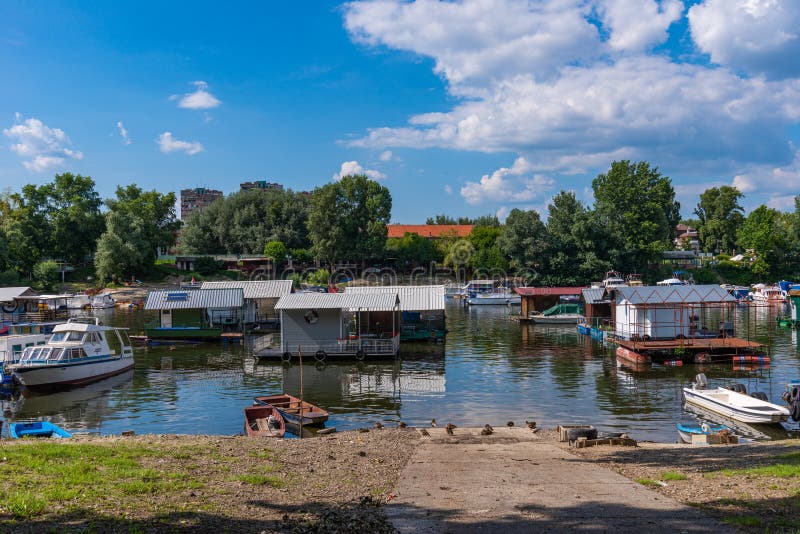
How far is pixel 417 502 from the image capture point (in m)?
12.3

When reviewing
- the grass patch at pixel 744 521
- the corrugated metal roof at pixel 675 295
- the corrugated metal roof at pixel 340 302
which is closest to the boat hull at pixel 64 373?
the corrugated metal roof at pixel 340 302

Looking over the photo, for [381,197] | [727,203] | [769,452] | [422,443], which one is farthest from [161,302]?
[727,203]

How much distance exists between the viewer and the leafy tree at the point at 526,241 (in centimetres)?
10069

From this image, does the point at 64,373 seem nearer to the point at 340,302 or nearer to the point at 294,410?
the point at 294,410

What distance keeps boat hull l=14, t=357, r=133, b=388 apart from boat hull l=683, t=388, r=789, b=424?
103ft

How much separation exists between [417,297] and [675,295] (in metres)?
19.1

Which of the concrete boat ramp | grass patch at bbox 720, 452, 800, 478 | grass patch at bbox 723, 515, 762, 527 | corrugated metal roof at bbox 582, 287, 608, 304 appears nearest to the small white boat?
corrugated metal roof at bbox 582, 287, 608, 304

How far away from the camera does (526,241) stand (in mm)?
100812

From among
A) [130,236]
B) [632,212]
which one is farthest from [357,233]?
[632,212]

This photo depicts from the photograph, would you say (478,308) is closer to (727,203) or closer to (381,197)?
(381,197)

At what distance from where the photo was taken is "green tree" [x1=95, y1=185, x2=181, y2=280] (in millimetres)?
97375

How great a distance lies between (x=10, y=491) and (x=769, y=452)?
1832cm

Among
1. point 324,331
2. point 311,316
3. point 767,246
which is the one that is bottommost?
point 324,331

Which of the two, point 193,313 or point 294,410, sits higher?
point 193,313
